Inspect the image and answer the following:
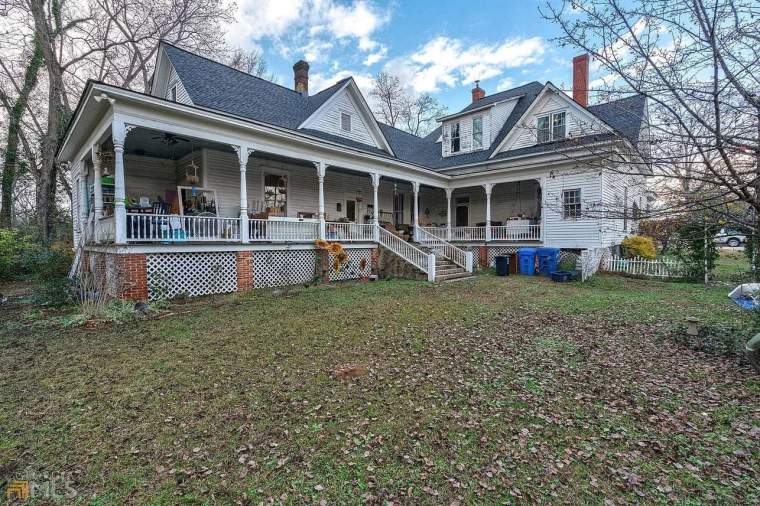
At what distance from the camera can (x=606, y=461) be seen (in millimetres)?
2654

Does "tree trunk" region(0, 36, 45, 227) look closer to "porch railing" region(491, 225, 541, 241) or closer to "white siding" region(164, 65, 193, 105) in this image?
"white siding" region(164, 65, 193, 105)

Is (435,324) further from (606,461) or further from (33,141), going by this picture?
(33,141)

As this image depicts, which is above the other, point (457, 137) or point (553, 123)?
point (457, 137)

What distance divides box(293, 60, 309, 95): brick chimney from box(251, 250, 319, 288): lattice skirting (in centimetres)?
992

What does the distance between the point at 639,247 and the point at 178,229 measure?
17.5m

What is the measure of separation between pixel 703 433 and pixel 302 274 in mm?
10142

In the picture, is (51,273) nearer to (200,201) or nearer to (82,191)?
(82,191)

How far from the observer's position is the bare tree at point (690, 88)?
3523 mm

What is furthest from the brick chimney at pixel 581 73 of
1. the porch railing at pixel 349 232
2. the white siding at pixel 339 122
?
the porch railing at pixel 349 232

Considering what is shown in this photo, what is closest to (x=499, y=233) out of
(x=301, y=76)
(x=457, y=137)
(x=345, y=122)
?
(x=457, y=137)

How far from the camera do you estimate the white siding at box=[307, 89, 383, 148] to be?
47.4 feet

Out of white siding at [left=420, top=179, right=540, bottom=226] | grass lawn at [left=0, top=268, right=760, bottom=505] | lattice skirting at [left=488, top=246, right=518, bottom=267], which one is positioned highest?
white siding at [left=420, top=179, right=540, bottom=226]

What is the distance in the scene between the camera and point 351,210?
53.7 ft

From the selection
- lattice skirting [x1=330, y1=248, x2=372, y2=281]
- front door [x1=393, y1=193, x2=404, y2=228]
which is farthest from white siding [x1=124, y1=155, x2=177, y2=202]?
front door [x1=393, y1=193, x2=404, y2=228]
